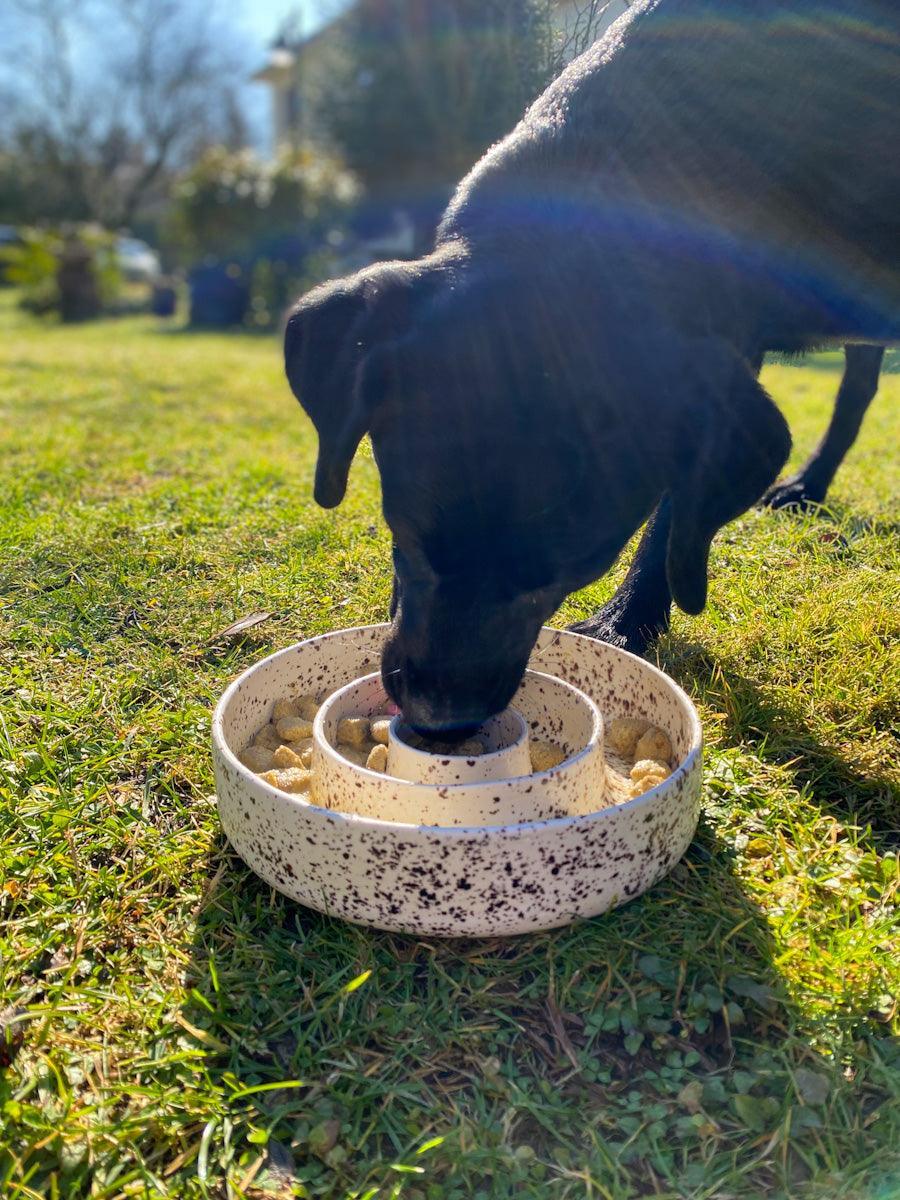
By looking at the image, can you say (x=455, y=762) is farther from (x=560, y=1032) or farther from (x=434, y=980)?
(x=560, y=1032)

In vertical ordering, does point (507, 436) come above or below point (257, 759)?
above

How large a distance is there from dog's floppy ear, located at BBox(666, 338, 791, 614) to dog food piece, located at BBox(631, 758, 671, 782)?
2.00 ft

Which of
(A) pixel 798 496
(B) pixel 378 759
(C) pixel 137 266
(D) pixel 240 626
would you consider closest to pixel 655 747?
(B) pixel 378 759

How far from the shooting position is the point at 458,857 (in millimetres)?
1761

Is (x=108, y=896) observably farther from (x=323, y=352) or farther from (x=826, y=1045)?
(x=826, y=1045)

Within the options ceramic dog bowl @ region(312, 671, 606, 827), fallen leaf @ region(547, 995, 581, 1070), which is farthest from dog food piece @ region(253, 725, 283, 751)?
fallen leaf @ region(547, 995, 581, 1070)

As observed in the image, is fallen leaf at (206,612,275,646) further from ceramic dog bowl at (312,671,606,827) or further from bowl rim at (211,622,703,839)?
bowl rim at (211,622,703,839)

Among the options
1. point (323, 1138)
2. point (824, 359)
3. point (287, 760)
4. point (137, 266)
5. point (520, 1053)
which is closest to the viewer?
point (323, 1138)

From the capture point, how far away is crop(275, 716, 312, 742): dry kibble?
2512 millimetres

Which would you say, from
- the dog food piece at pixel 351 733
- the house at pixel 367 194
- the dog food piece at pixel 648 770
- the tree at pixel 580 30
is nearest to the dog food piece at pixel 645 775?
the dog food piece at pixel 648 770

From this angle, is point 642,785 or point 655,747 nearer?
point 642,785

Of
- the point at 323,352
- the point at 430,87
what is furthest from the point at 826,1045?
the point at 430,87

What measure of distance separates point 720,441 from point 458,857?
951 millimetres

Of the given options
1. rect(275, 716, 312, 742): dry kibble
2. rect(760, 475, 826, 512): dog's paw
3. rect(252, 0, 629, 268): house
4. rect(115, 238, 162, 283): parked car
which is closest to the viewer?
rect(275, 716, 312, 742): dry kibble
